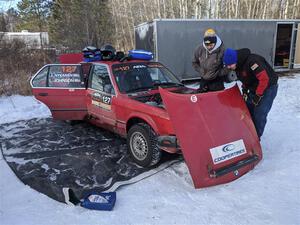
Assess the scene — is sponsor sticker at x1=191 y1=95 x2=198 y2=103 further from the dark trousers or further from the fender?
the dark trousers

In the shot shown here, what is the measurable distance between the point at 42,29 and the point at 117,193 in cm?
3195

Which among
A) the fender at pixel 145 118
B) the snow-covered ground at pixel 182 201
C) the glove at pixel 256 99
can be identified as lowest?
the snow-covered ground at pixel 182 201

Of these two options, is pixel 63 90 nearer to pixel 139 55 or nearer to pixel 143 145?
pixel 139 55

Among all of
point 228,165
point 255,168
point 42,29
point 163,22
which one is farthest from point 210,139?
point 42,29

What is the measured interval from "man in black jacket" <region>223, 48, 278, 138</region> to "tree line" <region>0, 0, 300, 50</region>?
1223cm

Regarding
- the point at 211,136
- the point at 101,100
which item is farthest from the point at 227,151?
the point at 101,100

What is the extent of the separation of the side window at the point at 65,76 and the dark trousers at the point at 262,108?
3.23 m

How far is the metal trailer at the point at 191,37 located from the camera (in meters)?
10.4

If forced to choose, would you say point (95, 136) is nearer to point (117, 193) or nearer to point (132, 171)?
point (132, 171)

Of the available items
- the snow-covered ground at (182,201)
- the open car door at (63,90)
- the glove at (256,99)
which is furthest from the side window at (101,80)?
the glove at (256,99)

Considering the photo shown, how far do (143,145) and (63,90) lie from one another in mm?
2443

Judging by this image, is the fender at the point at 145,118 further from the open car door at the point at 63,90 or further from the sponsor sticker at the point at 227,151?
the open car door at the point at 63,90

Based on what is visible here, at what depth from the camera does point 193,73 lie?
37.2 ft

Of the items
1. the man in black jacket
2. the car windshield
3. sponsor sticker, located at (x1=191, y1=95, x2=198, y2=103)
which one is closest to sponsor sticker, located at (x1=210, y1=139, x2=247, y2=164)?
sponsor sticker, located at (x1=191, y1=95, x2=198, y2=103)
